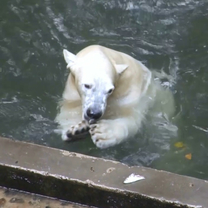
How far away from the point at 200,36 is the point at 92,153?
2.17 m

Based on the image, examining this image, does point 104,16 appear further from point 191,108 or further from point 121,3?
point 191,108

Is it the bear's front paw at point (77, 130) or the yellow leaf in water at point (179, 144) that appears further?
the yellow leaf in water at point (179, 144)

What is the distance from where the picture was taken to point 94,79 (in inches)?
143

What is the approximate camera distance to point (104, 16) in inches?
221

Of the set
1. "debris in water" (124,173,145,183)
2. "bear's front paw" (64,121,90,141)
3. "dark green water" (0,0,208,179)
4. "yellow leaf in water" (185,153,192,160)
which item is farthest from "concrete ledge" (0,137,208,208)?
"yellow leaf in water" (185,153,192,160)

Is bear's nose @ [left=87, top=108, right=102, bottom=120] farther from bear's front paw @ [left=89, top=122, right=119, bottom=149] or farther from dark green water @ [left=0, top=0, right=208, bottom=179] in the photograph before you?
dark green water @ [left=0, top=0, right=208, bottom=179]

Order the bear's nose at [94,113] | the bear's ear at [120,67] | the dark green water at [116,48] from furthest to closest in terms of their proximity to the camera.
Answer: the dark green water at [116,48] → the bear's ear at [120,67] → the bear's nose at [94,113]

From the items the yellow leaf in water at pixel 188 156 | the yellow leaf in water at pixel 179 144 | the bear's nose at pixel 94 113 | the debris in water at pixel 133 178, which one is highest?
the bear's nose at pixel 94 113

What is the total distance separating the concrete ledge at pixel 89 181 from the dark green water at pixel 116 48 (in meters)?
0.71

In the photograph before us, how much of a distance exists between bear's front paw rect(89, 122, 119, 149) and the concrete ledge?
1.66ft

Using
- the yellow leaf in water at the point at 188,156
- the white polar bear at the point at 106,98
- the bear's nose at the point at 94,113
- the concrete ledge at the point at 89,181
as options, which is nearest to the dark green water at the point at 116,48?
the yellow leaf in water at the point at 188,156

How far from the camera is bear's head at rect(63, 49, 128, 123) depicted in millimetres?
3574

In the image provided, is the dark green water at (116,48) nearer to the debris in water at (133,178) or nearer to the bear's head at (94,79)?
the bear's head at (94,79)

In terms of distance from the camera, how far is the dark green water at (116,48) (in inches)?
157
